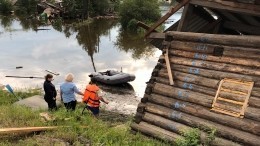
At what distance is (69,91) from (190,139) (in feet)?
→ 14.8

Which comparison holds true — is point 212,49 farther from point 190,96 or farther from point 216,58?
point 190,96

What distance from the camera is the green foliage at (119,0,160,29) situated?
46.0 m

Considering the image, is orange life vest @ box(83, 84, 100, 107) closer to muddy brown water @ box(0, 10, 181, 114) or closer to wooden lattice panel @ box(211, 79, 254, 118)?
wooden lattice panel @ box(211, 79, 254, 118)

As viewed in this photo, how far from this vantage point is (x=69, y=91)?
1130 centimetres

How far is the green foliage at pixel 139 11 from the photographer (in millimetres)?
45969

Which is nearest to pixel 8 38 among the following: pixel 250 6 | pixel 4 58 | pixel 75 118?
pixel 4 58

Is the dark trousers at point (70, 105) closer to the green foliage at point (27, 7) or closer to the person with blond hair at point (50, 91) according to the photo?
the person with blond hair at point (50, 91)

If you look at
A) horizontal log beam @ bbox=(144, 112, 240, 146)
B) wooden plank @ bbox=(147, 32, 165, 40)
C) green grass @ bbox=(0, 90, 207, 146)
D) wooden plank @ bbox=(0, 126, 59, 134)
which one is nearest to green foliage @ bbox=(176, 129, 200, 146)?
green grass @ bbox=(0, 90, 207, 146)

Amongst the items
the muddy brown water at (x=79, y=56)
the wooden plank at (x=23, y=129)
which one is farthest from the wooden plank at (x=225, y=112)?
the muddy brown water at (x=79, y=56)

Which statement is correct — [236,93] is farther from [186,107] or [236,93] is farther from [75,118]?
[75,118]

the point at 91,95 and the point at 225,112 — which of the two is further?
the point at 91,95

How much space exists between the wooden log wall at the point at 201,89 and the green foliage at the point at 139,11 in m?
35.5

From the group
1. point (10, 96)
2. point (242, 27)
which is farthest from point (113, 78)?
point (242, 27)

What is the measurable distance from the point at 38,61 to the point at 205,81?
21.5 metres
